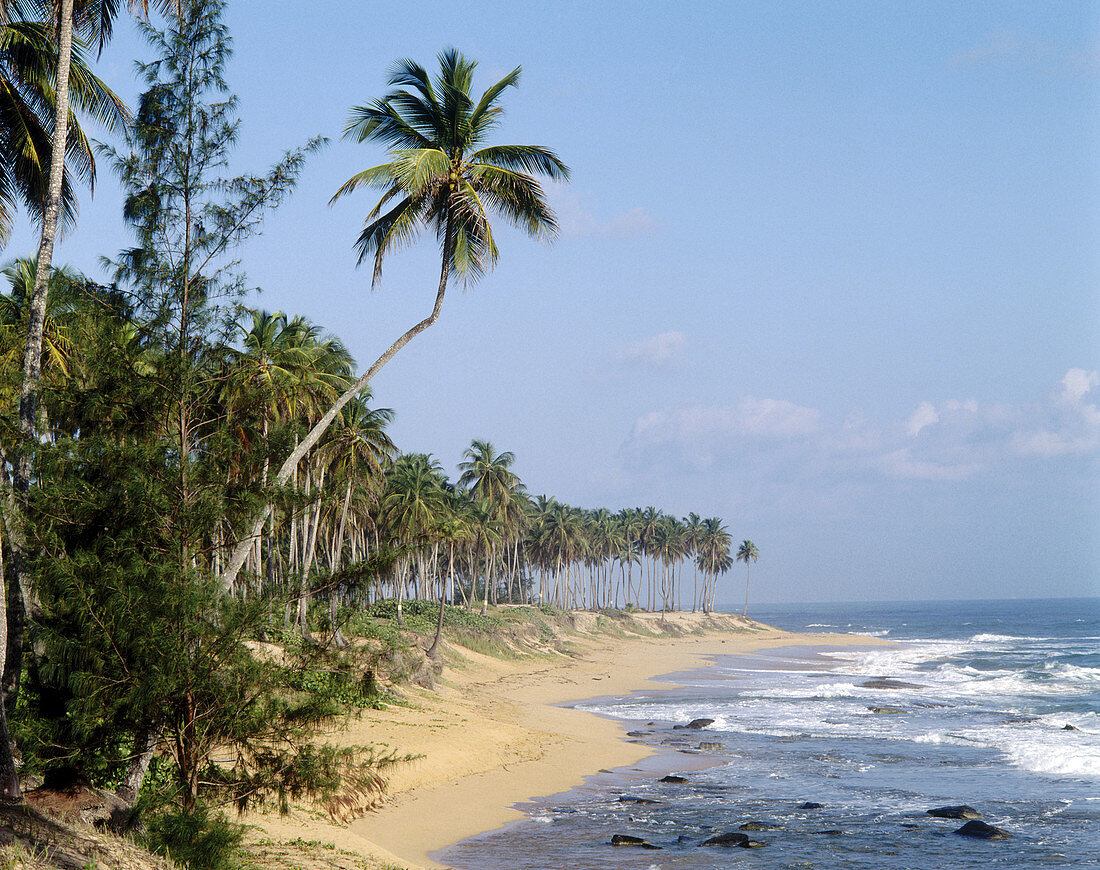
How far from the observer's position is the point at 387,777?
802 inches

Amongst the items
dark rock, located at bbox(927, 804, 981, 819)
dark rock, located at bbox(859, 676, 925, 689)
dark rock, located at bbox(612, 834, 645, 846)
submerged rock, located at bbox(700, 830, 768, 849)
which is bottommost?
dark rock, located at bbox(859, 676, 925, 689)

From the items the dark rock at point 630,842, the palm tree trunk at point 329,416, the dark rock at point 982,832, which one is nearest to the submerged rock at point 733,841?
the dark rock at point 630,842

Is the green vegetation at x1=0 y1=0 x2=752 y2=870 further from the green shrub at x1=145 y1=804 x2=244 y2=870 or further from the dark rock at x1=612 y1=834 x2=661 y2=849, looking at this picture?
the dark rock at x1=612 y1=834 x2=661 y2=849

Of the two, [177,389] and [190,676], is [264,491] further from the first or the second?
[190,676]

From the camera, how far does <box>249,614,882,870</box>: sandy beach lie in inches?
656

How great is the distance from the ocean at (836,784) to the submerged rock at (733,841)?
197mm

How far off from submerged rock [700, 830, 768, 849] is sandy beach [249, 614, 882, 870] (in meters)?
4.64

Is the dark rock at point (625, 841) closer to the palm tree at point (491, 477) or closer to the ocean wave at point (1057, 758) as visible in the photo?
the ocean wave at point (1057, 758)

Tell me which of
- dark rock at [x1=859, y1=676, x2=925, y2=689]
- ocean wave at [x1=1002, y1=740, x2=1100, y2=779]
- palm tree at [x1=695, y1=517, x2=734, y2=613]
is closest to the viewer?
ocean wave at [x1=1002, y1=740, x2=1100, y2=779]

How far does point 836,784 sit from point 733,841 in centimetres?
776

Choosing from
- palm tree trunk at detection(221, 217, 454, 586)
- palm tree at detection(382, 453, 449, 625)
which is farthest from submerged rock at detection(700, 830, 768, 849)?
palm tree at detection(382, 453, 449, 625)

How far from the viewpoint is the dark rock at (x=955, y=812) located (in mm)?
20438

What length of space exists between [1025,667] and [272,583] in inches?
2613

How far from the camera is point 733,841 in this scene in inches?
703
